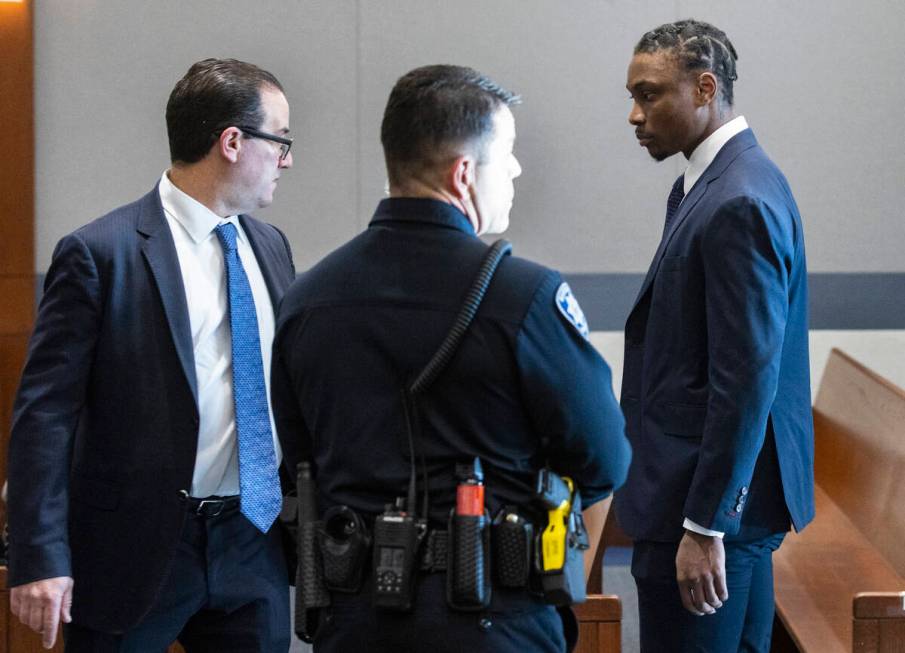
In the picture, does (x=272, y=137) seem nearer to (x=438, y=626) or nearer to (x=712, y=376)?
(x=712, y=376)

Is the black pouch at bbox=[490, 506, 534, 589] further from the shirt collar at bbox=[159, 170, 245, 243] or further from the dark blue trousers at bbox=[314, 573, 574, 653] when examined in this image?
the shirt collar at bbox=[159, 170, 245, 243]

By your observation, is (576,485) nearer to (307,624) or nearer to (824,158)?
(307,624)

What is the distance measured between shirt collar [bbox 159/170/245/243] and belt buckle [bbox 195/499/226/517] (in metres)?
0.44

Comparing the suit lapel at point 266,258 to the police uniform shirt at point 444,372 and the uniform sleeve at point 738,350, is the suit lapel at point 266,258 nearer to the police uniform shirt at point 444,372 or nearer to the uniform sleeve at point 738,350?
the police uniform shirt at point 444,372

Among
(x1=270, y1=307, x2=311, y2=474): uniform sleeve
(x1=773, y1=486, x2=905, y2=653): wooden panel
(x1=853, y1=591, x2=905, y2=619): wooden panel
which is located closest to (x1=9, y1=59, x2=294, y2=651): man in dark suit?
(x1=270, y1=307, x2=311, y2=474): uniform sleeve

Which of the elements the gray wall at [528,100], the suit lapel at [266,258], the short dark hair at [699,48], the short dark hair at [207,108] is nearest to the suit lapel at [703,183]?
the short dark hair at [699,48]

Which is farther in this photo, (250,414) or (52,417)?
(250,414)

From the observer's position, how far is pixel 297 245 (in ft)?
15.1

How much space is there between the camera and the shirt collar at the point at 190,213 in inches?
77.8

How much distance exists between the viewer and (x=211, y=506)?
1.89m

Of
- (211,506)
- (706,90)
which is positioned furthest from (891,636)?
(211,506)

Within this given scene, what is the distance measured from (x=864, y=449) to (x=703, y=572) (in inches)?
70.6

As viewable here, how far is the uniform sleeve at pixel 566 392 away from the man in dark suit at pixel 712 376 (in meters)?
0.50

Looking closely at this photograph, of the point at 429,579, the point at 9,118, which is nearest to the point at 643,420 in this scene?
the point at 429,579
